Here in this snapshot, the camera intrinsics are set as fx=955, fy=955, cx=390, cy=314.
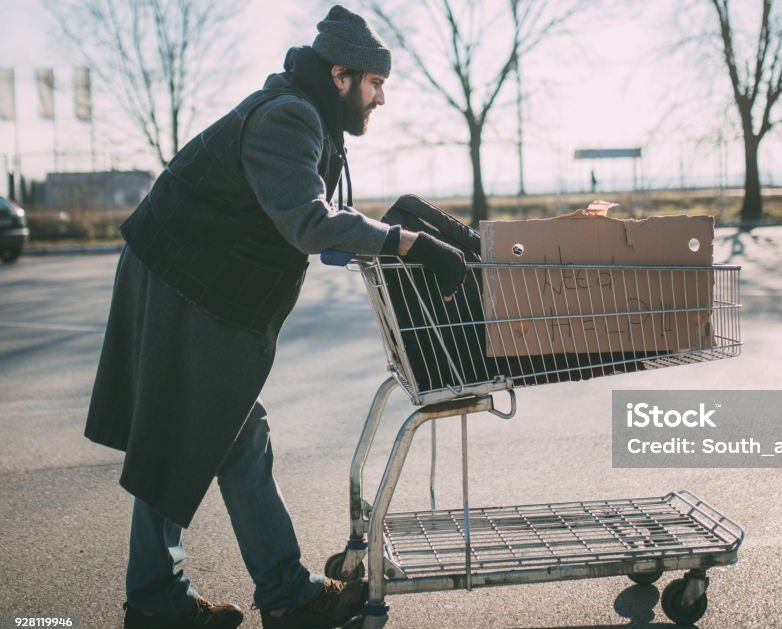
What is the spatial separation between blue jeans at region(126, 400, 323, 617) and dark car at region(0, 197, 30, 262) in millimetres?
17476

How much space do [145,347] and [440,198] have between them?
27825mm

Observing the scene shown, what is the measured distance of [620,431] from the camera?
540 centimetres

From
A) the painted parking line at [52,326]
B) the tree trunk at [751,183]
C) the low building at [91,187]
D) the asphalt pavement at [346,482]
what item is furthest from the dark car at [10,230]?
the tree trunk at [751,183]

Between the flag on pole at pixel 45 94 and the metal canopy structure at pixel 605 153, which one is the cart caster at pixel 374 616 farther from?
the flag on pole at pixel 45 94

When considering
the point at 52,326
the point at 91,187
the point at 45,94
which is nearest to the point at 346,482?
the point at 52,326

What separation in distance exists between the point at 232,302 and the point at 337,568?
1151 millimetres

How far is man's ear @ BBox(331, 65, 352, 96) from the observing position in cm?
297

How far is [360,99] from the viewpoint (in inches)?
119

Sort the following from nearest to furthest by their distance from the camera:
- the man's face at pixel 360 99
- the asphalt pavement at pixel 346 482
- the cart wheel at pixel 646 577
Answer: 1. the man's face at pixel 360 99
2. the asphalt pavement at pixel 346 482
3. the cart wheel at pixel 646 577

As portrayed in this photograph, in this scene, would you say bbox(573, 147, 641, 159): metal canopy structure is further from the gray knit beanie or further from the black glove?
the black glove

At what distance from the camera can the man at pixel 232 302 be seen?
2826 millimetres

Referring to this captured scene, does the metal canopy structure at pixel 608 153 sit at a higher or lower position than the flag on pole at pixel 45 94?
lower

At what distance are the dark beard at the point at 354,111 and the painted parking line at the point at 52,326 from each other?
6987mm

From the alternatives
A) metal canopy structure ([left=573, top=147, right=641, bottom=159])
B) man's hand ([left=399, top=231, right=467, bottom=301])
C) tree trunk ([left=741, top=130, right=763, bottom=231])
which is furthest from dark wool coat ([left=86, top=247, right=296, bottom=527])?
tree trunk ([left=741, top=130, right=763, bottom=231])
